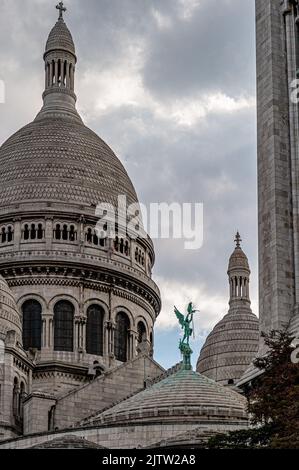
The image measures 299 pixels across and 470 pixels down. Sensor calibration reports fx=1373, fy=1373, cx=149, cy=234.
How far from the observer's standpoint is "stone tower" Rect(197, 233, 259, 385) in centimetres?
7725

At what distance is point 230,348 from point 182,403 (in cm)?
2280

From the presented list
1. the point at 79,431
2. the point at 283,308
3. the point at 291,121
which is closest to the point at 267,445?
the point at 283,308

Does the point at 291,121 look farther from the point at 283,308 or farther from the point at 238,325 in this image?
the point at 238,325

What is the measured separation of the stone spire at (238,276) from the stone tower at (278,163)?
38726 millimetres

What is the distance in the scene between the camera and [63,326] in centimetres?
7581

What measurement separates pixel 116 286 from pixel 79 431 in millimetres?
24346

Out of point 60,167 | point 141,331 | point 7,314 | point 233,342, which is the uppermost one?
point 60,167

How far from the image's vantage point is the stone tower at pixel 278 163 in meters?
41.6

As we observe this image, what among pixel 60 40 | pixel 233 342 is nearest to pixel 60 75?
pixel 60 40

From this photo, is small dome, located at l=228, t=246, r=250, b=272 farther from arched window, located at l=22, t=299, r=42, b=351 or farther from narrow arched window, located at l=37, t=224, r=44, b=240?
arched window, located at l=22, t=299, r=42, b=351

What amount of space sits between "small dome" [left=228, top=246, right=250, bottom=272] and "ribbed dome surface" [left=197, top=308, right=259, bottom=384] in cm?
461

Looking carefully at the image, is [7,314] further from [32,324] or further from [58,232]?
[58,232]

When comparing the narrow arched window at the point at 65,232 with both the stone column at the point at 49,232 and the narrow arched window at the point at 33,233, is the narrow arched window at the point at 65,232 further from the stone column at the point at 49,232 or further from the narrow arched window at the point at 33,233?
the narrow arched window at the point at 33,233

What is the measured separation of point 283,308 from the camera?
41.2 meters
